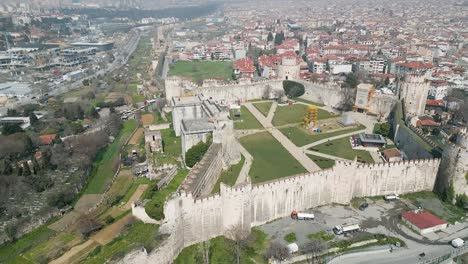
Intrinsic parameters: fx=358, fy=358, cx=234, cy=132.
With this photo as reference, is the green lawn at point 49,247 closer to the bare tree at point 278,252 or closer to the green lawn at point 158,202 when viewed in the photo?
the green lawn at point 158,202

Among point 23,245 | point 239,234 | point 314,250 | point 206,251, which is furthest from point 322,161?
point 23,245

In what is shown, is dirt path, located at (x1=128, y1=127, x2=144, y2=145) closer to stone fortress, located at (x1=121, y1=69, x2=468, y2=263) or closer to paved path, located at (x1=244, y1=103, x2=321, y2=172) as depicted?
stone fortress, located at (x1=121, y1=69, x2=468, y2=263)

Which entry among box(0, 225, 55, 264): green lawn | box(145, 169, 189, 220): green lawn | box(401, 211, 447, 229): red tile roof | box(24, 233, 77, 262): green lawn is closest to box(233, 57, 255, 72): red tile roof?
box(145, 169, 189, 220): green lawn

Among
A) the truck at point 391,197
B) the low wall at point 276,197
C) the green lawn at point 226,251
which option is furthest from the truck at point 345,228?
the truck at point 391,197

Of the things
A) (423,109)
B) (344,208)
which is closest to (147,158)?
(344,208)

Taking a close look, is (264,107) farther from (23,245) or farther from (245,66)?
(23,245)

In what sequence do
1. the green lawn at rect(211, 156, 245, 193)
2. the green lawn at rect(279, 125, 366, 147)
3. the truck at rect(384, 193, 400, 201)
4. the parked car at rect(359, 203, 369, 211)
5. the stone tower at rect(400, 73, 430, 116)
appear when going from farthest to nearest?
the stone tower at rect(400, 73, 430, 116) → the green lawn at rect(279, 125, 366, 147) → the green lawn at rect(211, 156, 245, 193) → the truck at rect(384, 193, 400, 201) → the parked car at rect(359, 203, 369, 211)
